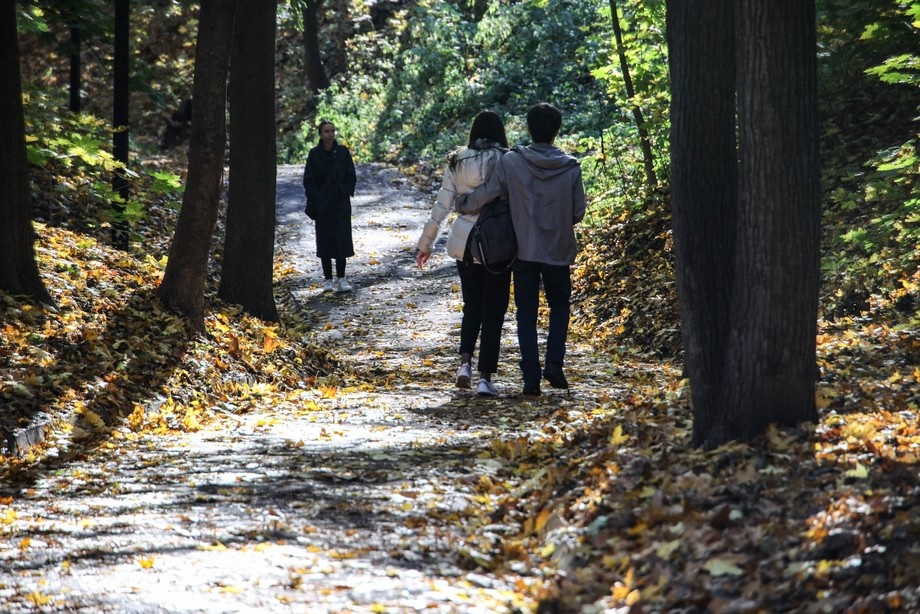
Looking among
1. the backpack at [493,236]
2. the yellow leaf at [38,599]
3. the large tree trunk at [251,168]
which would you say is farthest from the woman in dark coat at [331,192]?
the yellow leaf at [38,599]

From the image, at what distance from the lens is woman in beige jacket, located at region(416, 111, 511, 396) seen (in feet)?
26.8

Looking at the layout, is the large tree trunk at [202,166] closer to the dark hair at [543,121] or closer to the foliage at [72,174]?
the foliage at [72,174]

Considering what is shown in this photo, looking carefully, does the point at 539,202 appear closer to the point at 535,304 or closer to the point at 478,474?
the point at 535,304

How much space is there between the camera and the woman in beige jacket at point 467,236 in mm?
8180

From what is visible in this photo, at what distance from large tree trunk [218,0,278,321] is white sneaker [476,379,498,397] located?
379 cm

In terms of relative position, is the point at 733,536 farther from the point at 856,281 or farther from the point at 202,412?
the point at 856,281

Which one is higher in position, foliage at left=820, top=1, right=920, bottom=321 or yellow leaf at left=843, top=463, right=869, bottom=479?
foliage at left=820, top=1, right=920, bottom=321

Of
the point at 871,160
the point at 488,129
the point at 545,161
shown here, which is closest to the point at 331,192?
the point at 488,129

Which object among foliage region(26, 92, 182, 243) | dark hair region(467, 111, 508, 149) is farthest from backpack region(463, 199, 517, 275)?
foliage region(26, 92, 182, 243)

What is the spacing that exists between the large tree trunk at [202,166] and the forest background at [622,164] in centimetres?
51

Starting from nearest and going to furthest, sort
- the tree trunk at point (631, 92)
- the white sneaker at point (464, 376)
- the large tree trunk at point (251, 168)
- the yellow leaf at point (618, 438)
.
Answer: the yellow leaf at point (618, 438), the white sneaker at point (464, 376), the large tree trunk at point (251, 168), the tree trunk at point (631, 92)

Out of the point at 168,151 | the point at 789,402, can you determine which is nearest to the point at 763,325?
the point at 789,402

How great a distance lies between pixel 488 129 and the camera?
27.2 ft

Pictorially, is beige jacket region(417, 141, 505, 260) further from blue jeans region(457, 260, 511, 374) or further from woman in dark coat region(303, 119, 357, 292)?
woman in dark coat region(303, 119, 357, 292)
